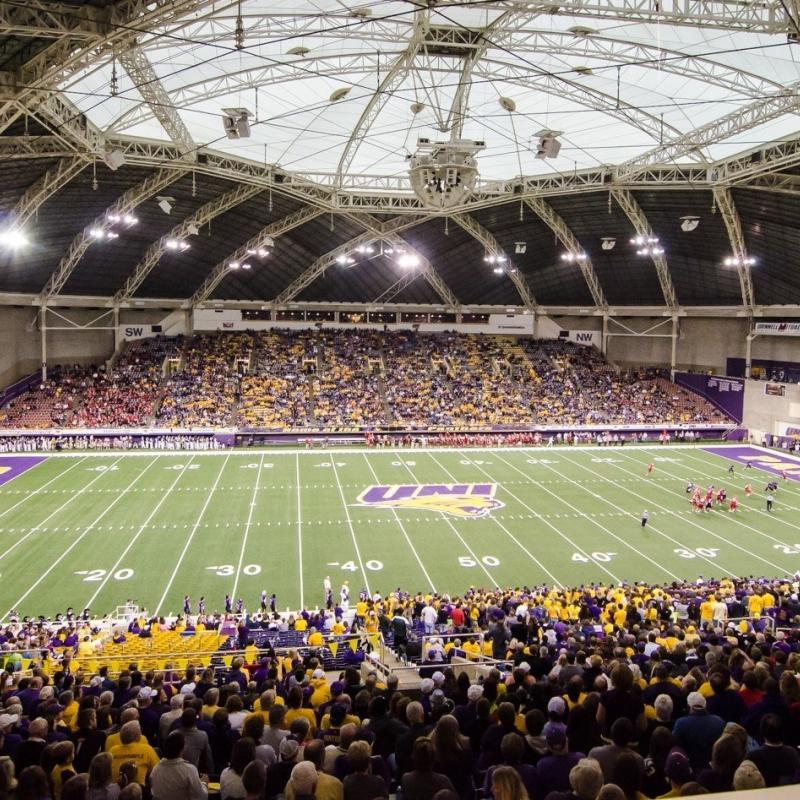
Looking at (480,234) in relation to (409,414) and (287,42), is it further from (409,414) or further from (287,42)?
(287,42)

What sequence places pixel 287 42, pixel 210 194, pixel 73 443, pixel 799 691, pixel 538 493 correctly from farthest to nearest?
1. pixel 73 443
2. pixel 210 194
3. pixel 538 493
4. pixel 287 42
5. pixel 799 691

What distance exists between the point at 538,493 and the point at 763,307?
86.3 ft

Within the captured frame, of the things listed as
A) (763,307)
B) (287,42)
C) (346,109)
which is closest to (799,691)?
(287,42)

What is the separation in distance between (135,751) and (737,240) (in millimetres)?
43957

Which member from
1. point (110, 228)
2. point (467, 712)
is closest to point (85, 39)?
point (467, 712)

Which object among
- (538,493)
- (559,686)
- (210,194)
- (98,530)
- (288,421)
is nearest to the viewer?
(559,686)

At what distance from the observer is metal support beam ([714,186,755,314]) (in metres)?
37.8

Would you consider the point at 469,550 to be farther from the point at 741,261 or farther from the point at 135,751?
the point at 741,261

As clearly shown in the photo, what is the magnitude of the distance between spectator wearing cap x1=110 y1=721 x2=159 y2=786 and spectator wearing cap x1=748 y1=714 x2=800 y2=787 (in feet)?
14.1

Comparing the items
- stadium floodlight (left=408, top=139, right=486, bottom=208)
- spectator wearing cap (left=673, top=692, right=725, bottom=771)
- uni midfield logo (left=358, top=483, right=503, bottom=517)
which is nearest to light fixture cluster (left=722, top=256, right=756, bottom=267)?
uni midfield logo (left=358, top=483, right=503, bottom=517)

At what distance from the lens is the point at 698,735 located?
5469mm

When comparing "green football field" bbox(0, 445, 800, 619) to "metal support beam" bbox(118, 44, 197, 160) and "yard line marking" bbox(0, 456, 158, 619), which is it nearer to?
"yard line marking" bbox(0, 456, 158, 619)

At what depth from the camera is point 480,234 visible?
46.4 meters

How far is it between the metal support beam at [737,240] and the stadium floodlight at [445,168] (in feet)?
62.4
